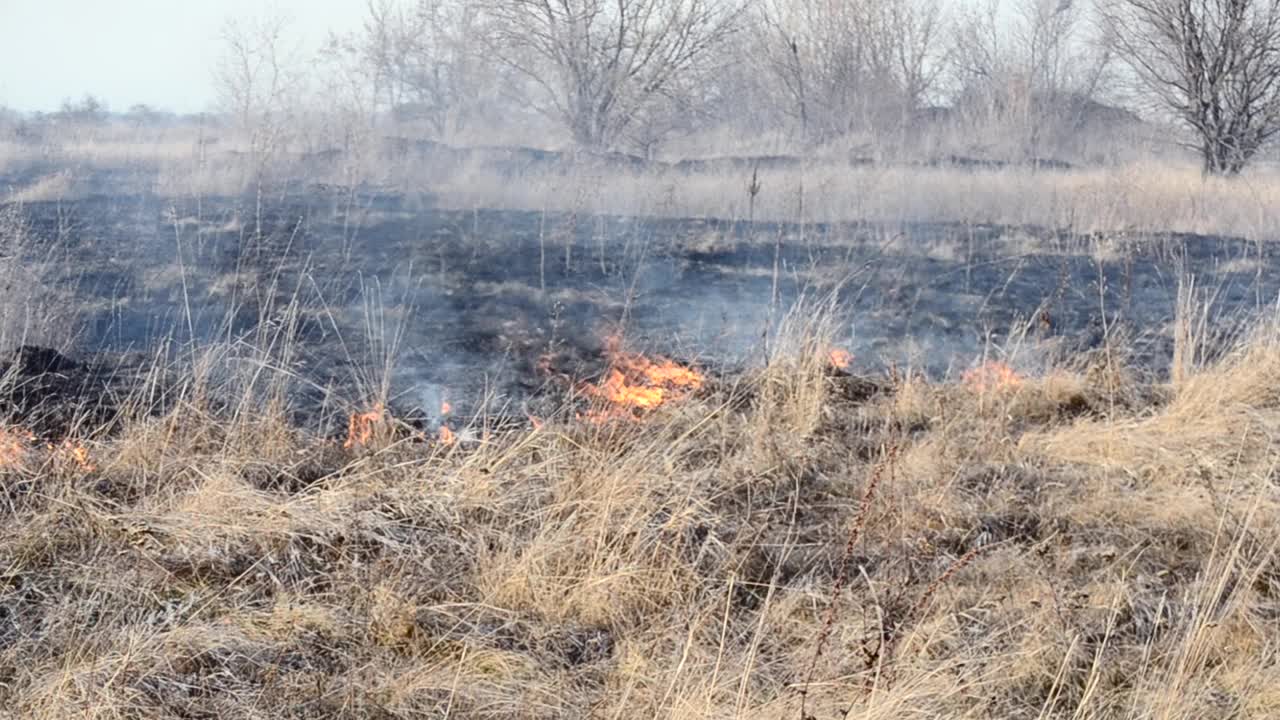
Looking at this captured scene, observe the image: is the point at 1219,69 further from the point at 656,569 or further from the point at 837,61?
the point at 656,569

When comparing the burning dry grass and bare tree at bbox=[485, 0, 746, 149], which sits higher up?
bare tree at bbox=[485, 0, 746, 149]

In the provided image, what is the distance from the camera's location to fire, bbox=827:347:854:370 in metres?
6.22

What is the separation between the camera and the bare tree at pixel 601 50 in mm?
19109

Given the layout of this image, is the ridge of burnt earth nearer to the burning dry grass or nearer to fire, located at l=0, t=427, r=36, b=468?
fire, located at l=0, t=427, r=36, b=468

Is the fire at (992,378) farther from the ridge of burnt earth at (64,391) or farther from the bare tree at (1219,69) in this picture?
the bare tree at (1219,69)

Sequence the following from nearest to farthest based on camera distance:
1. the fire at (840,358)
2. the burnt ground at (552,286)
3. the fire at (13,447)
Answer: the fire at (13,447)
the fire at (840,358)
the burnt ground at (552,286)

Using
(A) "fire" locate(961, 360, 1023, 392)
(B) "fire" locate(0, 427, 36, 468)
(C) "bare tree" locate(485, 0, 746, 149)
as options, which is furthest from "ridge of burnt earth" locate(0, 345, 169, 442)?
(C) "bare tree" locate(485, 0, 746, 149)

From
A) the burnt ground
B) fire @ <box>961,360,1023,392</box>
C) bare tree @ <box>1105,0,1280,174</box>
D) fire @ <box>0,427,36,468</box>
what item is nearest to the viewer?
fire @ <box>0,427,36,468</box>

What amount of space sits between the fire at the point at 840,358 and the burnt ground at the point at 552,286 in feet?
0.32

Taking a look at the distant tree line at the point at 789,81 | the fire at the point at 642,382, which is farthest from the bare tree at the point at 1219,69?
the fire at the point at 642,382

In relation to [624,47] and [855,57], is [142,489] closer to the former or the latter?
[624,47]

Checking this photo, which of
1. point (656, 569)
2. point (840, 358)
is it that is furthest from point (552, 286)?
point (656, 569)


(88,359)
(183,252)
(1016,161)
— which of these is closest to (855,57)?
(1016,161)

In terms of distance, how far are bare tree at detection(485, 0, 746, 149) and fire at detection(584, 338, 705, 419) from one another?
1357 centimetres
